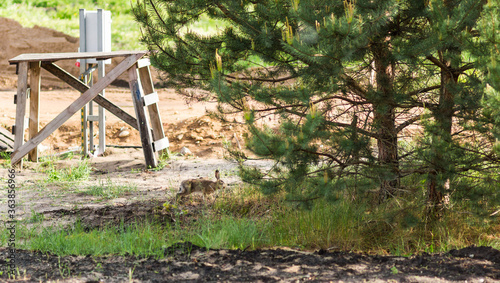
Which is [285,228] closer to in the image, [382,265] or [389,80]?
[382,265]

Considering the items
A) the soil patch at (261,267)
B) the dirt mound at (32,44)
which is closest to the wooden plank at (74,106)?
the soil patch at (261,267)

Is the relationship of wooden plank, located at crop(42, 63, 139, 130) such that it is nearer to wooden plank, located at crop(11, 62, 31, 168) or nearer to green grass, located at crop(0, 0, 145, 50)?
wooden plank, located at crop(11, 62, 31, 168)

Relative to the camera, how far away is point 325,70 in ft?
13.1

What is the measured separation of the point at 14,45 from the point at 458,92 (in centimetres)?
1469

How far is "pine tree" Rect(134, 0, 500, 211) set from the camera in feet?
12.0

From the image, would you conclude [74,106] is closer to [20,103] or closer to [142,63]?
[20,103]

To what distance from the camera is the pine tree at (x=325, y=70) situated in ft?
12.0

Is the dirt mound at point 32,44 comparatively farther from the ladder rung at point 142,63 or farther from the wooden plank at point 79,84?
the ladder rung at point 142,63

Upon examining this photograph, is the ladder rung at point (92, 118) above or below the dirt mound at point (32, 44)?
below

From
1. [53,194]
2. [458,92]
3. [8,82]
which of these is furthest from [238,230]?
[8,82]

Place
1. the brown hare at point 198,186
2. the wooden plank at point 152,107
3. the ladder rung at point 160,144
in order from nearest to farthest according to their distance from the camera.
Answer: the brown hare at point 198,186 → the ladder rung at point 160,144 → the wooden plank at point 152,107

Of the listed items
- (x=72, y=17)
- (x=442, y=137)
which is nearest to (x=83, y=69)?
(x=442, y=137)

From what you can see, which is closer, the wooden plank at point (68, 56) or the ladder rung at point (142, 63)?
the wooden plank at point (68, 56)

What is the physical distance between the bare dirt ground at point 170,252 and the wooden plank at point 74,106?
0.31 metres
